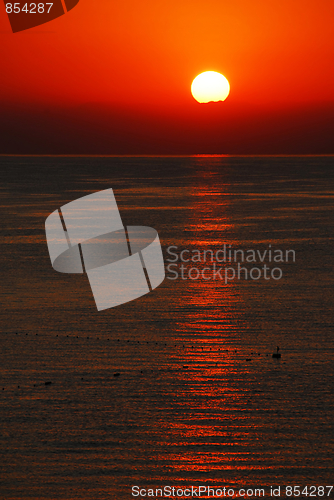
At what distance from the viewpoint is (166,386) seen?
8.84 metres

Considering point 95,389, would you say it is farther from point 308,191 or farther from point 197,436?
point 308,191

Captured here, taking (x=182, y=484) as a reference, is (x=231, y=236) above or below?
below

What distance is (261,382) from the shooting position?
29.7ft

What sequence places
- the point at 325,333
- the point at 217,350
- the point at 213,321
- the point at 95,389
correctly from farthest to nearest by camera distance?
the point at 213,321, the point at 325,333, the point at 217,350, the point at 95,389

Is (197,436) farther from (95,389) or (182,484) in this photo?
(95,389)

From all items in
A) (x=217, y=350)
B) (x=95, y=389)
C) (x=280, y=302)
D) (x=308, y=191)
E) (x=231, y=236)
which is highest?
(x=95, y=389)

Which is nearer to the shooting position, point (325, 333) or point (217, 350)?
point (217, 350)

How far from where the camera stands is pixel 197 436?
7.39m

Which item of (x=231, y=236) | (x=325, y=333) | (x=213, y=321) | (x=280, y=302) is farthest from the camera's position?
(x=231, y=236)

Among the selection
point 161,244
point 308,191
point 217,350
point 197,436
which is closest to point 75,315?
point 217,350

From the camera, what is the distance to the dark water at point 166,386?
22.1 ft

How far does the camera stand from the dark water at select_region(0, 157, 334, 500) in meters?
6.73

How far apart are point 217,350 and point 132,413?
2.58 m

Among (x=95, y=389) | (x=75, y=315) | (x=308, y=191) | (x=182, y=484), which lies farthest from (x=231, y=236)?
(x=308, y=191)
